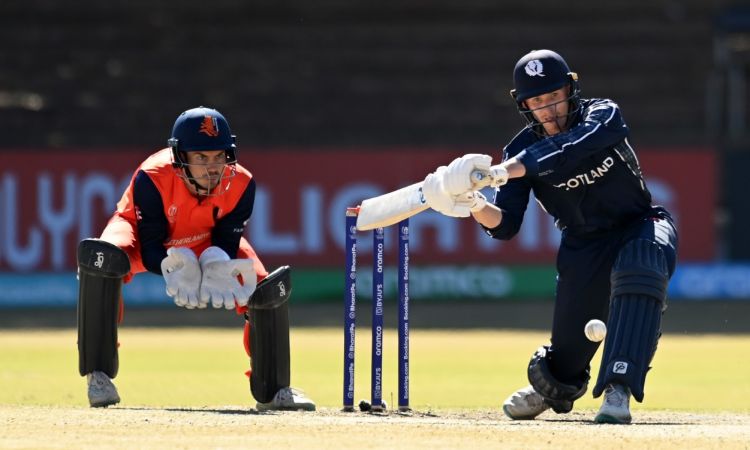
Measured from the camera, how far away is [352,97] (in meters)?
16.2

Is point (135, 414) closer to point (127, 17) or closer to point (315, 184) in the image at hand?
point (315, 184)

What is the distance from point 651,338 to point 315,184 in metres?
8.87

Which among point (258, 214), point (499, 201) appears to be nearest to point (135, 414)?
point (499, 201)

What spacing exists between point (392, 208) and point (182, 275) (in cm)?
102

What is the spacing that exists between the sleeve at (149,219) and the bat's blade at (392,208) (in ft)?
3.34

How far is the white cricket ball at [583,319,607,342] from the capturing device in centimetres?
590

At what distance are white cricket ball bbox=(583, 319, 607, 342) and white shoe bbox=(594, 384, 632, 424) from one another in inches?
16.8

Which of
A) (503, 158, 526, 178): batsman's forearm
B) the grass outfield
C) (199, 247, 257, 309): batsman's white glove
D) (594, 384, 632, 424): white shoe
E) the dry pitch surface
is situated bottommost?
the grass outfield

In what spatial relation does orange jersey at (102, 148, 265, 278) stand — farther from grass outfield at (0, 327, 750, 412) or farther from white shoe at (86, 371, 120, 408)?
grass outfield at (0, 327, 750, 412)

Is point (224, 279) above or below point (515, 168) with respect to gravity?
below

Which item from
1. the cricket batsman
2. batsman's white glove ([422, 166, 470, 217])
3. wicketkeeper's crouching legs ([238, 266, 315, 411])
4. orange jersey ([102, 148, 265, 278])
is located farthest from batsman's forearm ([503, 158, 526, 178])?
orange jersey ([102, 148, 265, 278])

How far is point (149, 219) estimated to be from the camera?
6352 mm

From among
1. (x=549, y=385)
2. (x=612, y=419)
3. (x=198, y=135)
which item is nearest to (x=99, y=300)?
(x=198, y=135)

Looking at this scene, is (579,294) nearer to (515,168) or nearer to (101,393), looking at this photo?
(515,168)
